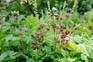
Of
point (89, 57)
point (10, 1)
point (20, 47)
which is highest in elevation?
point (10, 1)

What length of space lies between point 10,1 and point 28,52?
229 cm

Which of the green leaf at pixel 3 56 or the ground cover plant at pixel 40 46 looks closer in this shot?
the green leaf at pixel 3 56

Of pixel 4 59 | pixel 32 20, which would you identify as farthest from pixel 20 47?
pixel 32 20

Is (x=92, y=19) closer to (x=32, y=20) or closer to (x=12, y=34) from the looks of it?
(x=32, y=20)

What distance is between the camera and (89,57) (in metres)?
3.35

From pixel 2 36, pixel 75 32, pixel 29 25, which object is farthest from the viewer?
pixel 75 32

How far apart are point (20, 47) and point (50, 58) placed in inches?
15.9

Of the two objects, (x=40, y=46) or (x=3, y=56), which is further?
(x=40, y=46)

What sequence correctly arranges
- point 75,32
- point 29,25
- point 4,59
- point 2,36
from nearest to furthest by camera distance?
point 4,59
point 2,36
point 29,25
point 75,32

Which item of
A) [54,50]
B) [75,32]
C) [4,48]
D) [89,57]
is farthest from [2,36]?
[75,32]

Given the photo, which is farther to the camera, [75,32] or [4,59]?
[75,32]

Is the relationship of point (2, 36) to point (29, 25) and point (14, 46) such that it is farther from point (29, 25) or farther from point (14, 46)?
point (29, 25)

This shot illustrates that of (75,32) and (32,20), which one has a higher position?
(32,20)

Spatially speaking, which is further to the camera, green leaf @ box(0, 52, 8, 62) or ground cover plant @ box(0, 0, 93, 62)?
ground cover plant @ box(0, 0, 93, 62)
